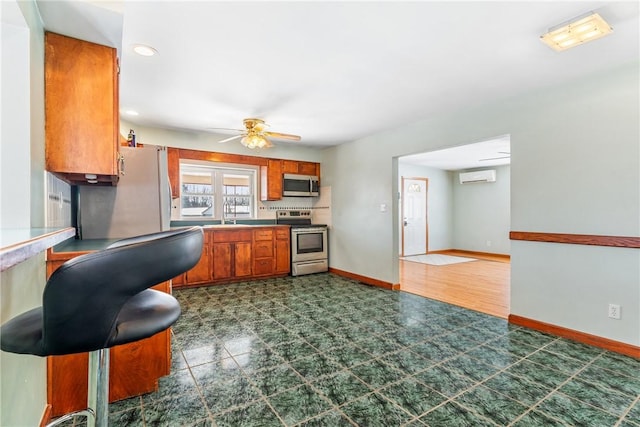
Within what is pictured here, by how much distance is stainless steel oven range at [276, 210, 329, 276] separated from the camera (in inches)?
210

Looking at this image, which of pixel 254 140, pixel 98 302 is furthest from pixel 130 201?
pixel 98 302

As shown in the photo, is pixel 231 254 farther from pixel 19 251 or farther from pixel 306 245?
pixel 19 251

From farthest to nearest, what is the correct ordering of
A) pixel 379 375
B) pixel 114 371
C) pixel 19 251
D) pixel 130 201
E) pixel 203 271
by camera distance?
pixel 203 271 < pixel 130 201 < pixel 379 375 < pixel 114 371 < pixel 19 251

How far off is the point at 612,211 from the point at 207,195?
17.0 feet

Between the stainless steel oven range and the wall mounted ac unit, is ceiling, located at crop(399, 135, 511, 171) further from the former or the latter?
the stainless steel oven range

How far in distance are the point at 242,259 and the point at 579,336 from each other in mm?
4216

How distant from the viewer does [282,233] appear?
17.3 feet

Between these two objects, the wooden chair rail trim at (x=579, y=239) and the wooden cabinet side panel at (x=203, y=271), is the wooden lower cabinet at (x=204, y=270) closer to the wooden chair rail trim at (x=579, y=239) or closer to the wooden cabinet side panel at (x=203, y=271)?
the wooden cabinet side panel at (x=203, y=271)

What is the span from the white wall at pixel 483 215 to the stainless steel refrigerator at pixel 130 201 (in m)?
7.40

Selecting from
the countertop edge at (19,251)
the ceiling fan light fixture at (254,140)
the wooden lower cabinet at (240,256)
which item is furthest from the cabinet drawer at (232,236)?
the countertop edge at (19,251)

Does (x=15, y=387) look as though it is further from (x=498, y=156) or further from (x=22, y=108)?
(x=498, y=156)

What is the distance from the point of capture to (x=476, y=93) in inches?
120

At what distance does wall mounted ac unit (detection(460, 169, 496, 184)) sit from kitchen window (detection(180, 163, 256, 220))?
5.53 metres

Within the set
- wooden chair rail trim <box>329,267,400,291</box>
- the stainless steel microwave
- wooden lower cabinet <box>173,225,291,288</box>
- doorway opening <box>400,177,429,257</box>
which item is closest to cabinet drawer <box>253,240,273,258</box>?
wooden lower cabinet <box>173,225,291,288</box>
